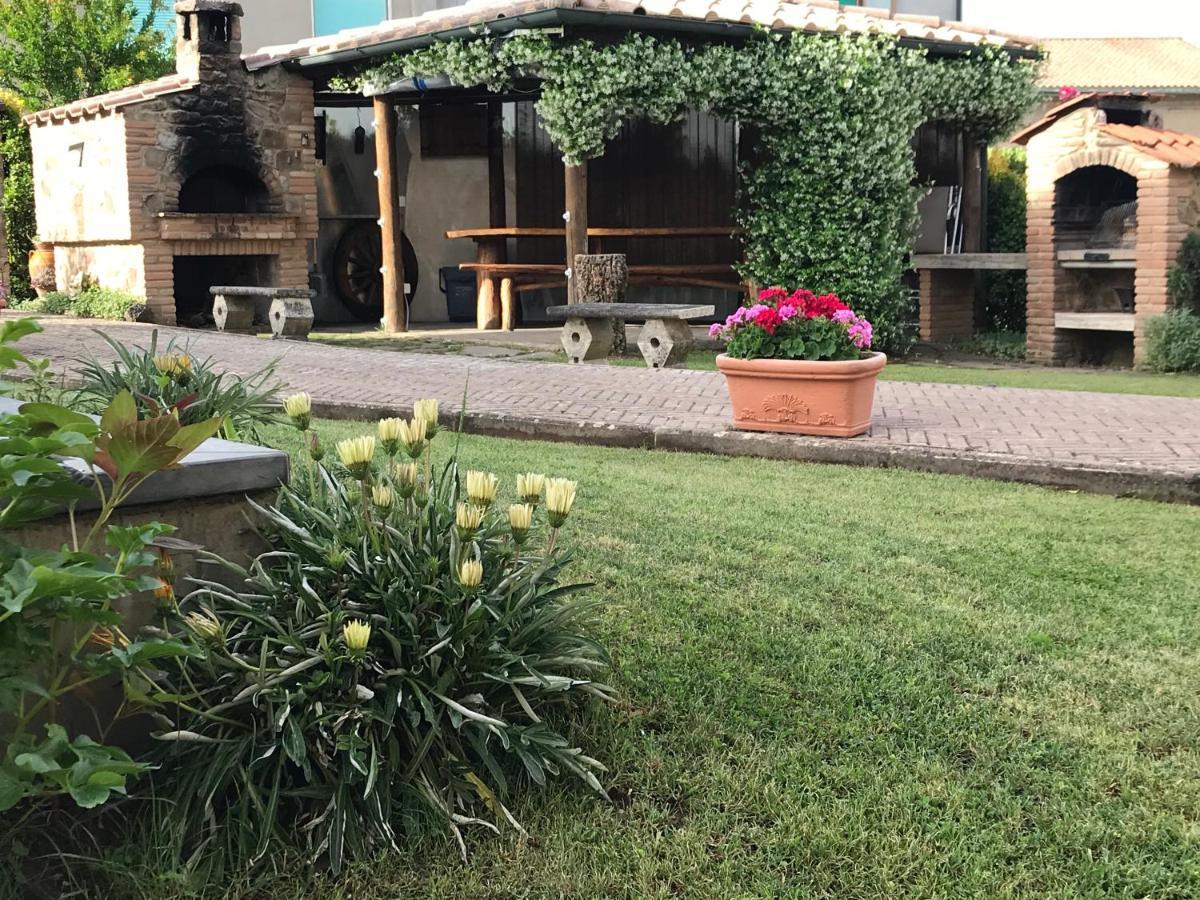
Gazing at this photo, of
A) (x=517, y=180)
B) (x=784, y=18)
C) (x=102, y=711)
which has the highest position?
(x=784, y=18)

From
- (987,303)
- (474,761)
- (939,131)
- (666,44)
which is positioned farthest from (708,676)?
(939,131)

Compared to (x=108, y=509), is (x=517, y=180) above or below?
above

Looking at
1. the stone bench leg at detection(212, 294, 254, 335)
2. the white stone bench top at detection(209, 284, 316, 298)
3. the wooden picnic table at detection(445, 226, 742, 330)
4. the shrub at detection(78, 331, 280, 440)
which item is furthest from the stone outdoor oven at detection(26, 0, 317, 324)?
the shrub at detection(78, 331, 280, 440)

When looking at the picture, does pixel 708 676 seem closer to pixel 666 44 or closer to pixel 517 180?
pixel 666 44

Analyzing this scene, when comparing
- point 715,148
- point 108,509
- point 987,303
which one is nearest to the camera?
point 108,509

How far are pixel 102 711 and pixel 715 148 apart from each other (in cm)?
1419

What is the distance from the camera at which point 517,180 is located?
642 inches

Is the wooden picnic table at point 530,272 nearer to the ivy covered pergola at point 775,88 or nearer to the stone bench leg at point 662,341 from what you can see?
the ivy covered pergola at point 775,88

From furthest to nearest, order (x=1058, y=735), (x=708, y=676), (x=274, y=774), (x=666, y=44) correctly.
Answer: (x=666, y=44) < (x=708, y=676) < (x=1058, y=735) < (x=274, y=774)

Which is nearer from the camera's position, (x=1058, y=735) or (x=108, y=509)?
(x=108, y=509)

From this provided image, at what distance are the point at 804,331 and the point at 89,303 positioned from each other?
9.59 m

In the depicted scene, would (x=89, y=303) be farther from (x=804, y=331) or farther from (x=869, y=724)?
(x=869, y=724)

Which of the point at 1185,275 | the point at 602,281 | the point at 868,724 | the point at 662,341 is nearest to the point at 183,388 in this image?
Answer: the point at 868,724

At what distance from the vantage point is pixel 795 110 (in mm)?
12578
